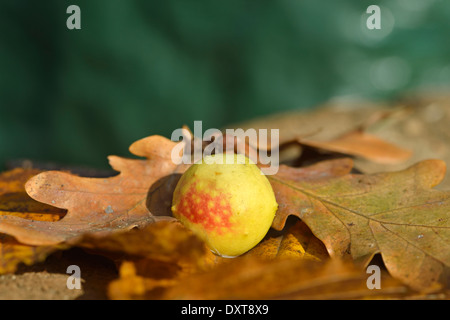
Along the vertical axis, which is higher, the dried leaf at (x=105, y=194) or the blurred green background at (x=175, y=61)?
the blurred green background at (x=175, y=61)

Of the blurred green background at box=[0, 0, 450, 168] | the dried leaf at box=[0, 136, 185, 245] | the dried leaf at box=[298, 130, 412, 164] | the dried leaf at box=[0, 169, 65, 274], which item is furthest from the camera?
the blurred green background at box=[0, 0, 450, 168]

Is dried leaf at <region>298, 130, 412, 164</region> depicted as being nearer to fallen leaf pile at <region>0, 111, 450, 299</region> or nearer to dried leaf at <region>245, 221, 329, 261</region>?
fallen leaf pile at <region>0, 111, 450, 299</region>

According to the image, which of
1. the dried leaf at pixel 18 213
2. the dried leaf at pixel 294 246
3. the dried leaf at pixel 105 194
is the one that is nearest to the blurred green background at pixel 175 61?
the dried leaf at pixel 18 213

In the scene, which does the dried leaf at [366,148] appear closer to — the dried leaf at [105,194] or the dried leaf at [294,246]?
the dried leaf at [294,246]

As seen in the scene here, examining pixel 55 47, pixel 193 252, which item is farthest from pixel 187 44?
pixel 193 252

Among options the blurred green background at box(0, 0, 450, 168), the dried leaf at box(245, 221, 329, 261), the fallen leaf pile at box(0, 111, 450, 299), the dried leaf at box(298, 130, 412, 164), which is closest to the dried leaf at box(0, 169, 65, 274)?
the fallen leaf pile at box(0, 111, 450, 299)
